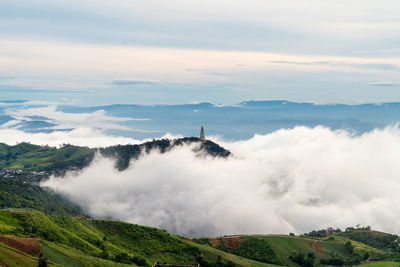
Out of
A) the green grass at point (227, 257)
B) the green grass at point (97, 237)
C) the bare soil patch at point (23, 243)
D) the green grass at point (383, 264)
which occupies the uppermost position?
the bare soil patch at point (23, 243)

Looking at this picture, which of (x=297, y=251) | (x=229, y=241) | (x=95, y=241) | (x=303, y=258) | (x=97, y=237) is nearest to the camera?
(x=95, y=241)

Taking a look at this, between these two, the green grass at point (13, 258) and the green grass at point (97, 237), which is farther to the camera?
the green grass at point (97, 237)

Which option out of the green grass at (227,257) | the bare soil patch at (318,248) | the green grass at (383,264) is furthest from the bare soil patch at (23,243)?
the green grass at (383,264)

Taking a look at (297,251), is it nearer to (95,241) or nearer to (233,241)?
(233,241)

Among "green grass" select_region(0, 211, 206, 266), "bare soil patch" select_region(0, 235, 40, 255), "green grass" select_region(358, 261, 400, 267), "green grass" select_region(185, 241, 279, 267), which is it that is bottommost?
"green grass" select_region(358, 261, 400, 267)

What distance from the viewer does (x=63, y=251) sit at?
347 feet

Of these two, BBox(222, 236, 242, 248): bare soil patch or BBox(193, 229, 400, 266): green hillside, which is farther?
BBox(222, 236, 242, 248): bare soil patch

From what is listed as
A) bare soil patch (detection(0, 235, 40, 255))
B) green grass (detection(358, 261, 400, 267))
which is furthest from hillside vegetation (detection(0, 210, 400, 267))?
green grass (detection(358, 261, 400, 267))

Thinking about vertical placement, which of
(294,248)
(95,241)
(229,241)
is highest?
(95,241)

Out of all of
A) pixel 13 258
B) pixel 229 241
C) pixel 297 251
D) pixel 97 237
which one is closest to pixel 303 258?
pixel 297 251

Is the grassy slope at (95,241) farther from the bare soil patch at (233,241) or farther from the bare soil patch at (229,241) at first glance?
the bare soil patch at (233,241)

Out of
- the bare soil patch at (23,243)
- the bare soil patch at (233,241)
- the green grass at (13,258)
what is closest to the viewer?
the green grass at (13,258)

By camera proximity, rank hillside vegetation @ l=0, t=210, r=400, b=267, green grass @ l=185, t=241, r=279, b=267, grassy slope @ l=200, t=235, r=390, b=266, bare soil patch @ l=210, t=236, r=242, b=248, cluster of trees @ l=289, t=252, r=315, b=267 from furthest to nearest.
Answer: bare soil patch @ l=210, t=236, r=242, b=248 → grassy slope @ l=200, t=235, r=390, b=266 → cluster of trees @ l=289, t=252, r=315, b=267 → green grass @ l=185, t=241, r=279, b=267 → hillside vegetation @ l=0, t=210, r=400, b=267

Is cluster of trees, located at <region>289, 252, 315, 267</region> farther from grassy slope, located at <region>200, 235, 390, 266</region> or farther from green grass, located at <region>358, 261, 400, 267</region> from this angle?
green grass, located at <region>358, 261, 400, 267</region>
